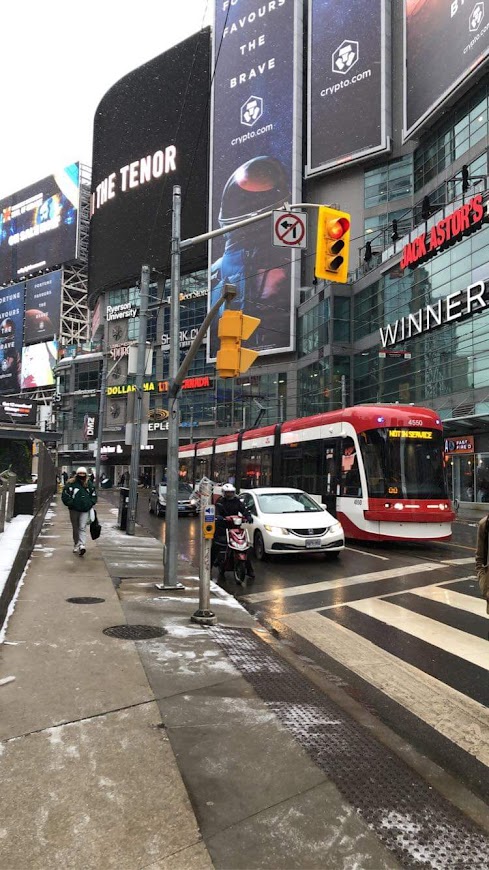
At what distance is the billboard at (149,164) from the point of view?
72938 mm

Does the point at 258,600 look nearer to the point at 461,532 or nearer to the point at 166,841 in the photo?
the point at 166,841

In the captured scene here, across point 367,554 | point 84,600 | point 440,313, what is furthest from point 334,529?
point 440,313

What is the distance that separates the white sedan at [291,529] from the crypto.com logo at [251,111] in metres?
57.4

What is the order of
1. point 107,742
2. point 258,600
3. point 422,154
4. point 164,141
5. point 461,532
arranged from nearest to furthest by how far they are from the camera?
1. point 107,742
2. point 258,600
3. point 461,532
4. point 422,154
5. point 164,141

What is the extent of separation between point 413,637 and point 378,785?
145 inches

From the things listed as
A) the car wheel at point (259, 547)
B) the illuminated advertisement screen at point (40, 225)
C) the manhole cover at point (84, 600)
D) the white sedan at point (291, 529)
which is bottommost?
the manhole cover at point (84, 600)

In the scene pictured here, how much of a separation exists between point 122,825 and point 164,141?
84531 mm

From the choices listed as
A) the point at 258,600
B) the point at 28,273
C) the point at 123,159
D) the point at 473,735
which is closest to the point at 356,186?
the point at 123,159

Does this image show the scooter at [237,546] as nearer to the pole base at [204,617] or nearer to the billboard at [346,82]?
the pole base at [204,617]

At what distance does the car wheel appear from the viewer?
12953 mm

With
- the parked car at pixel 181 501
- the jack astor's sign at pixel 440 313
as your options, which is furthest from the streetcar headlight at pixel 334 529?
the jack astor's sign at pixel 440 313

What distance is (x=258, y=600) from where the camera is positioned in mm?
9438

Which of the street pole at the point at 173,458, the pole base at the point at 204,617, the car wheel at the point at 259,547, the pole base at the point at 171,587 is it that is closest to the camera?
the pole base at the point at 204,617

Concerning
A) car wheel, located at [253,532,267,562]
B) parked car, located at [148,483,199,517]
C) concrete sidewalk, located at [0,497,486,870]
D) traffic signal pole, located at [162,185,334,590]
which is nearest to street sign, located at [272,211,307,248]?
traffic signal pole, located at [162,185,334,590]
